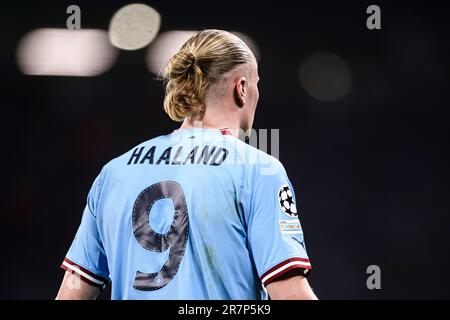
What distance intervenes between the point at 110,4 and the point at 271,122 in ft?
3.05

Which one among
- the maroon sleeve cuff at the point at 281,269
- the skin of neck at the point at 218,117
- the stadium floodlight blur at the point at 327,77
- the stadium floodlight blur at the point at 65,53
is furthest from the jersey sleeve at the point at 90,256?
the stadium floodlight blur at the point at 327,77

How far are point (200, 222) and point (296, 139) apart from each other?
193 cm

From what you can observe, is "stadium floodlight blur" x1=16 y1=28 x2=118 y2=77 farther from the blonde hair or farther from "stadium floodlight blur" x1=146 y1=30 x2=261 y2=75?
the blonde hair

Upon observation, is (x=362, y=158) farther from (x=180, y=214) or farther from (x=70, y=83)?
Answer: (x=180, y=214)

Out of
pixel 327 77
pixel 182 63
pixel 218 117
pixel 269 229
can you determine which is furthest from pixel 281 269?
Result: pixel 327 77

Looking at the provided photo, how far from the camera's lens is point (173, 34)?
2789 mm

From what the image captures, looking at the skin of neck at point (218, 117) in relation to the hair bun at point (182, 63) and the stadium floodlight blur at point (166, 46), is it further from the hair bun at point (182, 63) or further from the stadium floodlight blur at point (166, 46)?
the stadium floodlight blur at point (166, 46)

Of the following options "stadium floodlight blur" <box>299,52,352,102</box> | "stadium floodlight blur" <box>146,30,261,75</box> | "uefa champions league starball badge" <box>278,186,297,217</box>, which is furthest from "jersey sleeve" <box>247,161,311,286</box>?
"stadium floodlight blur" <box>299,52,352,102</box>

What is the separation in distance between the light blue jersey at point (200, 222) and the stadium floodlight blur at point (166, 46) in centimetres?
174

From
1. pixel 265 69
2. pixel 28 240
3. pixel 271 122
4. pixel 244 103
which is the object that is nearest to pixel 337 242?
pixel 271 122

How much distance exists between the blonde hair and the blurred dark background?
170 centimetres

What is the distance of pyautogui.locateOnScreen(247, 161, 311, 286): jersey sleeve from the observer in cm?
102

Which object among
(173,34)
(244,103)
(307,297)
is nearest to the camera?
(307,297)

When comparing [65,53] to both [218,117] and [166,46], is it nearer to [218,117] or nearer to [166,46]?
[166,46]
